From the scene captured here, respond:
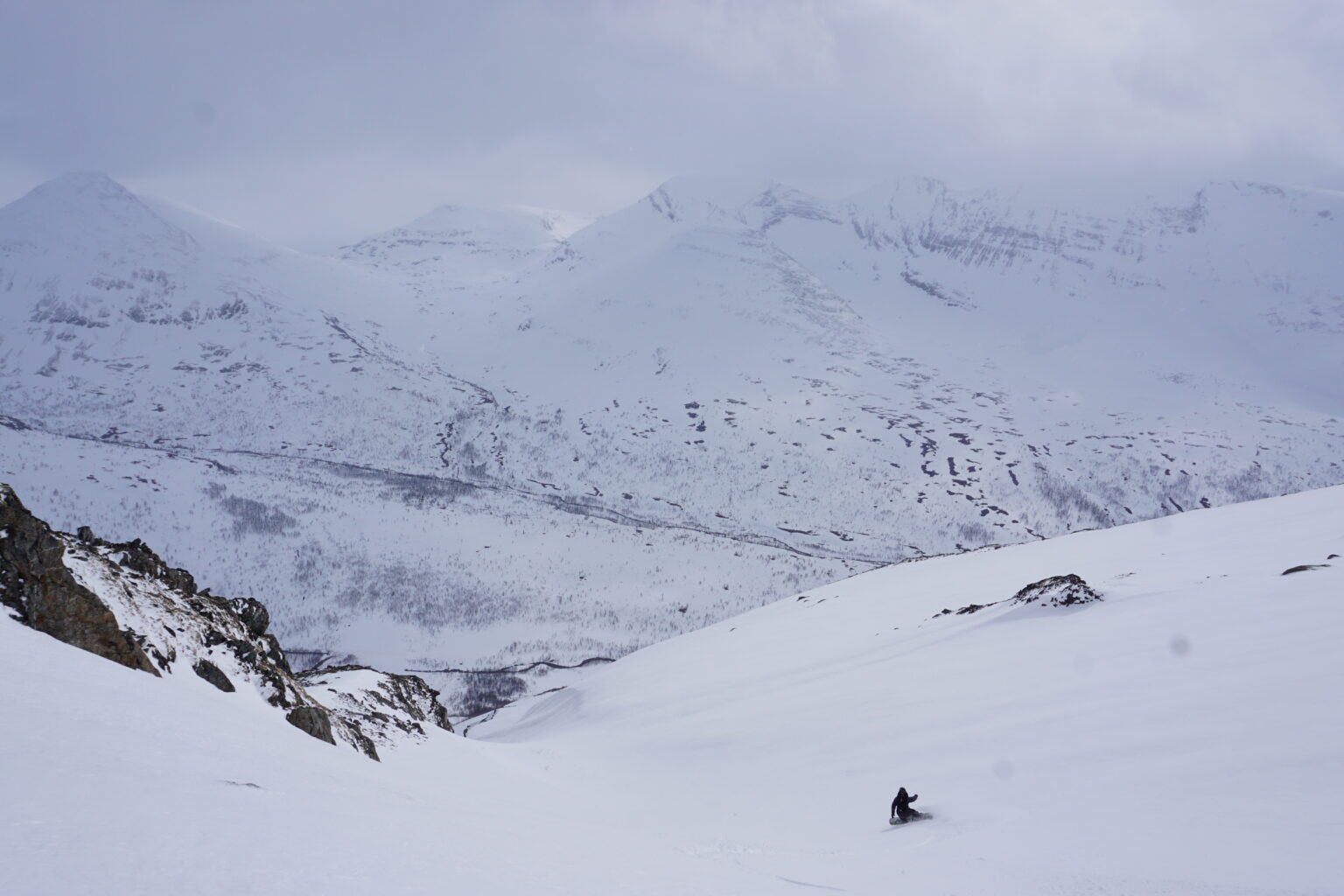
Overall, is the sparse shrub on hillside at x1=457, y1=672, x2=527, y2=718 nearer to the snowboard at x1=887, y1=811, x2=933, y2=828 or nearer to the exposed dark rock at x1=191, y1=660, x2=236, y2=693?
the exposed dark rock at x1=191, y1=660, x2=236, y2=693

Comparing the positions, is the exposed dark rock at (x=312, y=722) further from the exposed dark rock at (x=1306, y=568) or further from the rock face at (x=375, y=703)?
the exposed dark rock at (x=1306, y=568)

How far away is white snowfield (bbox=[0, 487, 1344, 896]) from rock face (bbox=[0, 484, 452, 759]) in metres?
1.28

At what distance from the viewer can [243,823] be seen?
740cm

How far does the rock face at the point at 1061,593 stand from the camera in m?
23.7

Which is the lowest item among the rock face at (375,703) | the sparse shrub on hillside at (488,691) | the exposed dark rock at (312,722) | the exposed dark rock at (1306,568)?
the sparse shrub on hillside at (488,691)

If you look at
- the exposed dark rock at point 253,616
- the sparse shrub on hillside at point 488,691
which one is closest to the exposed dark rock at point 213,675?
the exposed dark rock at point 253,616

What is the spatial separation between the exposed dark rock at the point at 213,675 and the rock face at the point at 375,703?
419 centimetres

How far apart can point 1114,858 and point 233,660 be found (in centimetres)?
2032

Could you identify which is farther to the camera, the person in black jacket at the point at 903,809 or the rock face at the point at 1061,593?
→ the rock face at the point at 1061,593

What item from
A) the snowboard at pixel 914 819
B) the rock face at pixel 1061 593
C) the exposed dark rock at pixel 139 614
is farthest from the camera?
the rock face at pixel 1061 593

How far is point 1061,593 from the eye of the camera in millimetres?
24250

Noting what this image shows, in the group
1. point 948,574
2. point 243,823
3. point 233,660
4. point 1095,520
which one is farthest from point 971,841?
point 1095,520

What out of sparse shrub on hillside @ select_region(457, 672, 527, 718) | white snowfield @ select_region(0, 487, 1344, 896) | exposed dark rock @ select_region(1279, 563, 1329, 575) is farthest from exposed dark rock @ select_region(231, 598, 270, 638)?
sparse shrub on hillside @ select_region(457, 672, 527, 718)

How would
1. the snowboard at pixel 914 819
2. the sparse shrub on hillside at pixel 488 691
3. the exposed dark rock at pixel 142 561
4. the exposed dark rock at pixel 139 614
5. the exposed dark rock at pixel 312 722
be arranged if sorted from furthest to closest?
the sparse shrub on hillside at pixel 488 691, the exposed dark rock at pixel 142 561, the exposed dark rock at pixel 312 722, the exposed dark rock at pixel 139 614, the snowboard at pixel 914 819
